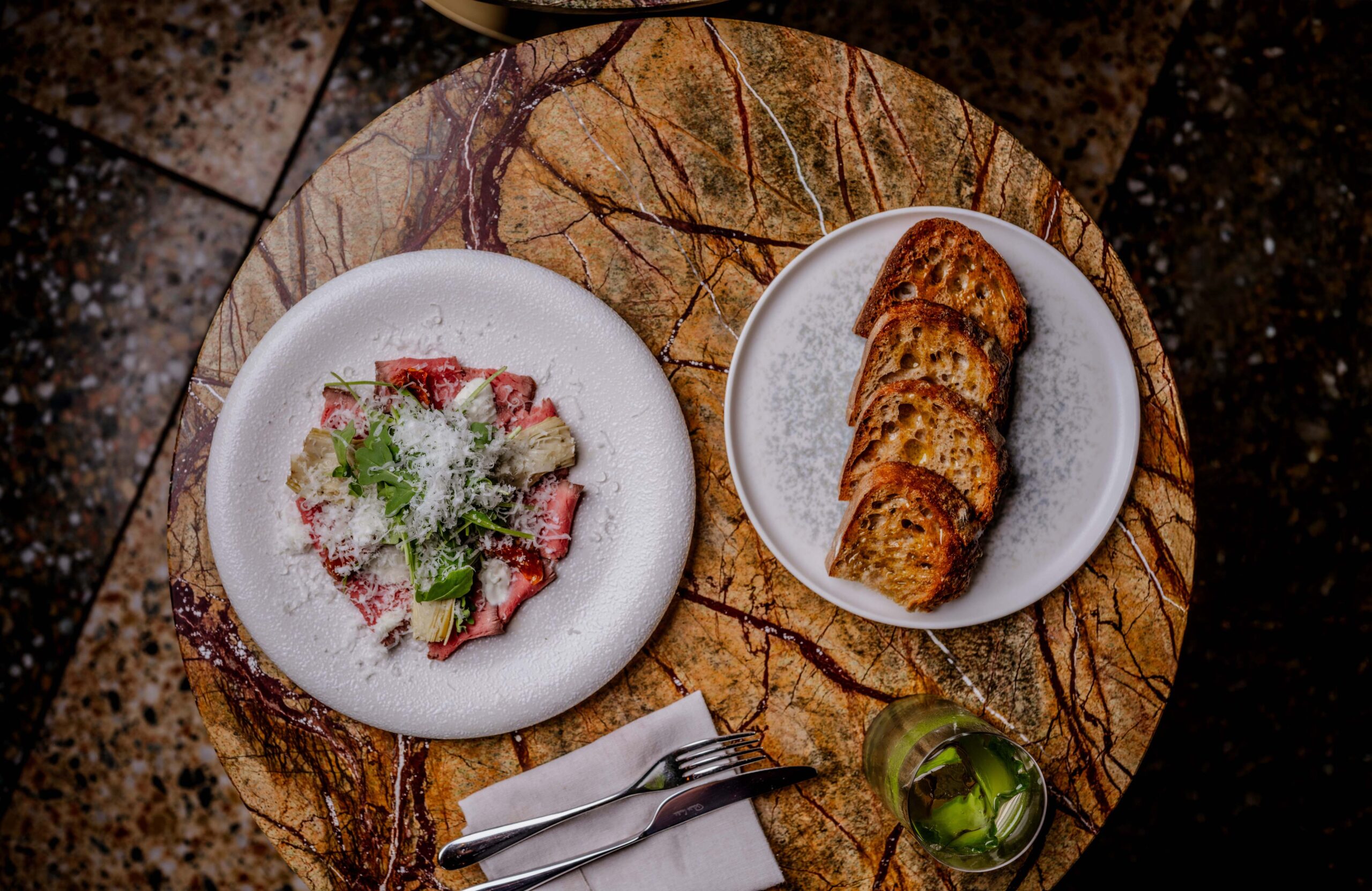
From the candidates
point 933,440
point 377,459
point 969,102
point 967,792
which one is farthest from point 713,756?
point 969,102

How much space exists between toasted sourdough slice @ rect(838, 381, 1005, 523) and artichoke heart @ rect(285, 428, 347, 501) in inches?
36.3

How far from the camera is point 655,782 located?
1580 mm

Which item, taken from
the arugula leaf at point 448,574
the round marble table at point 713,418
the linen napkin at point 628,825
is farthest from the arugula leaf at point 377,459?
the linen napkin at point 628,825

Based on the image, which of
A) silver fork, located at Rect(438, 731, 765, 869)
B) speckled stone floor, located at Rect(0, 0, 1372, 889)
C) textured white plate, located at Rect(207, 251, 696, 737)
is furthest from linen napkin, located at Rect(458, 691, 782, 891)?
speckled stone floor, located at Rect(0, 0, 1372, 889)

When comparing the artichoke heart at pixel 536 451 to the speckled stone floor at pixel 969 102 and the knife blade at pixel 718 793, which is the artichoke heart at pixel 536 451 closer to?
the knife blade at pixel 718 793

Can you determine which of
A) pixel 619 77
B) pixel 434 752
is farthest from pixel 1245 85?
pixel 434 752

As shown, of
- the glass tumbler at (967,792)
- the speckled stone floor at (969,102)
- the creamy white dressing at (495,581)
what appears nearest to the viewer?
the glass tumbler at (967,792)

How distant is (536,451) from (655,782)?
25.5 inches

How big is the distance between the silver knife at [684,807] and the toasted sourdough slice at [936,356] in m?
0.71

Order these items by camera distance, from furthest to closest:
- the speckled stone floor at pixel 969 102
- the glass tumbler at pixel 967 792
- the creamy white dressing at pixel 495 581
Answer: the speckled stone floor at pixel 969 102
the creamy white dressing at pixel 495 581
the glass tumbler at pixel 967 792

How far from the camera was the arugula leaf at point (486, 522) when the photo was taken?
151 centimetres

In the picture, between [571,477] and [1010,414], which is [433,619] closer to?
[571,477]

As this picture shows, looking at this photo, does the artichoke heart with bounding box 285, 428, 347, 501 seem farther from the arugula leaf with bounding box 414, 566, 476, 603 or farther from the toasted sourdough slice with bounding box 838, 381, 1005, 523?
the toasted sourdough slice with bounding box 838, 381, 1005, 523

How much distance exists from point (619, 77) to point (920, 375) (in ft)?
2.68
